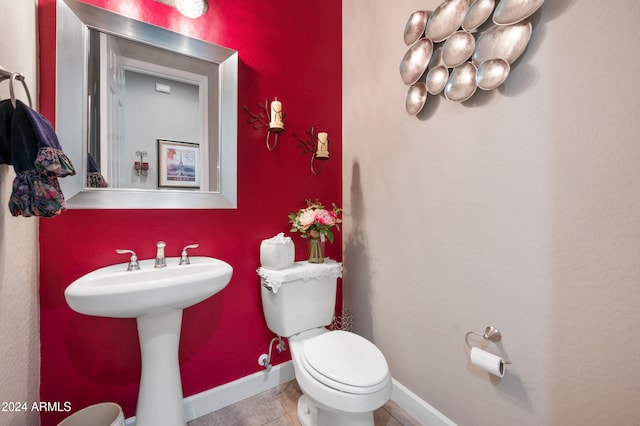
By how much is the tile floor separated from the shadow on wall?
1.31 ft

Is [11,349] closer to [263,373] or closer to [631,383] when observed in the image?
[263,373]

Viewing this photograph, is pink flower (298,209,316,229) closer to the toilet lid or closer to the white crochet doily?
the white crochet doily

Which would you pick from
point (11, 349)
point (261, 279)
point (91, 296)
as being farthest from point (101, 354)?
point (261, 279)

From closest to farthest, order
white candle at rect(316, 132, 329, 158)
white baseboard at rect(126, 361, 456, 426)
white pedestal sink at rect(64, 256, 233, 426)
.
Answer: white pedestal sink at rect(64, 256, 233, 426)
white baseboard at rect(126, 361, 456, 426)
white candle at rect(316, 132, 329, 158)

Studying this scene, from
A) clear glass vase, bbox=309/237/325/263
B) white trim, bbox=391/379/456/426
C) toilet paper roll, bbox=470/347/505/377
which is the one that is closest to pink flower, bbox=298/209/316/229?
clear glass vase, bbox=309/237/325/263

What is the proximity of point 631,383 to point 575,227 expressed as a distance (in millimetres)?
456

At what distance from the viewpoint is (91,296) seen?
0.81 metres

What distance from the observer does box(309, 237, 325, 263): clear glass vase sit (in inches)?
59.7

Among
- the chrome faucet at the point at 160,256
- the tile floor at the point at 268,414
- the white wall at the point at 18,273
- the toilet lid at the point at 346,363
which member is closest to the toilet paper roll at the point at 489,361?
the toilet lid at the point at 346,363

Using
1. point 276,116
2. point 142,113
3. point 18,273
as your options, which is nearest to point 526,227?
point 276,116

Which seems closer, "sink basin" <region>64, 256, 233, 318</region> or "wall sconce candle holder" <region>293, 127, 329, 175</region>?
"sink basin" <region>64, 256, 233, 318</region>

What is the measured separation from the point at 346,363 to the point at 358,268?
2.33 feet

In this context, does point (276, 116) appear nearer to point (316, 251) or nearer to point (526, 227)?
point (316, 251)

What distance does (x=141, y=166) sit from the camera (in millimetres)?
1223
